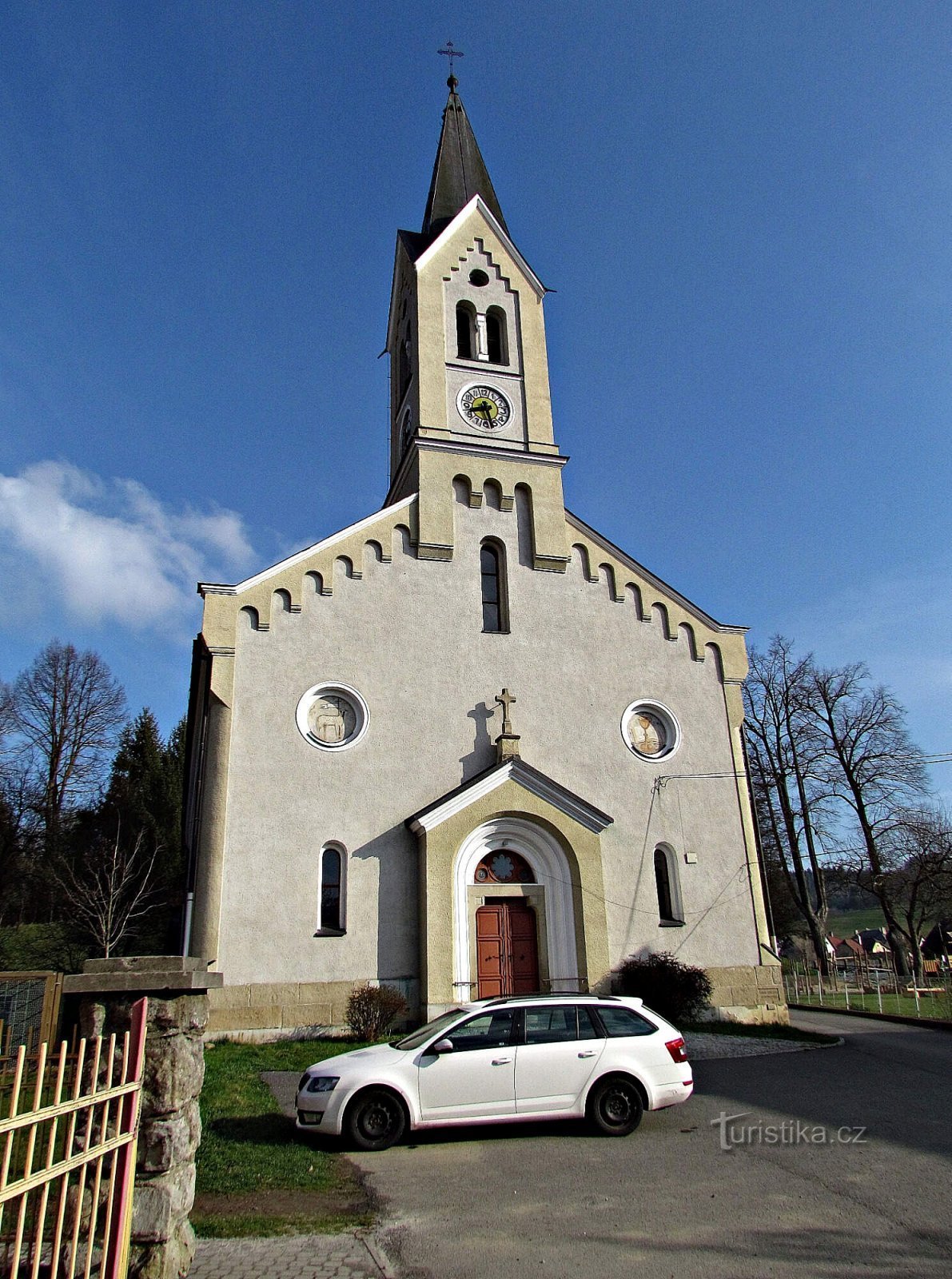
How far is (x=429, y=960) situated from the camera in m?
17.2

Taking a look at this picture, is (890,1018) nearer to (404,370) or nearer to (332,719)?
(332,719)

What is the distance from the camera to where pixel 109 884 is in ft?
88.3

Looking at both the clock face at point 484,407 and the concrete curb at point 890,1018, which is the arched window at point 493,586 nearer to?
the clock face at point 484,407

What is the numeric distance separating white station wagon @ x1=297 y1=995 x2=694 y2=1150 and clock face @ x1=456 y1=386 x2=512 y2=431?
16716mm

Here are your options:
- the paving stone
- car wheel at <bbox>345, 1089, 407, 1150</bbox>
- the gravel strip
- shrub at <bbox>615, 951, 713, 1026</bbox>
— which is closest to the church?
shrub at <bbox>615, 951, 713, 1026</bbox>

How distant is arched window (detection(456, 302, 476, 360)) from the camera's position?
24.8 meters

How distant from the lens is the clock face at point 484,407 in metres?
23.3

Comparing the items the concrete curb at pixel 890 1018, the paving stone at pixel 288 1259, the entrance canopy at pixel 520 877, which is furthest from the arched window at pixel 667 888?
the paving stone at pixel 288 1259

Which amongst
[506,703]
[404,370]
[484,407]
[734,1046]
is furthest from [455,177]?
[734,1046]

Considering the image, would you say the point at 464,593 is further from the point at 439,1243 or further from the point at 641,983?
the point at 439,1243

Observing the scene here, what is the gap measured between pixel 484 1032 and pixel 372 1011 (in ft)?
24.4

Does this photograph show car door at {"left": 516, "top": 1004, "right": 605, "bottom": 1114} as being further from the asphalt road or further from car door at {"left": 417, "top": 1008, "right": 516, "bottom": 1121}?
the asphalt road

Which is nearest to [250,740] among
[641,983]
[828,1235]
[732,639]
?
[641,983]

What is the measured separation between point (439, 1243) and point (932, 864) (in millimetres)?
32476
